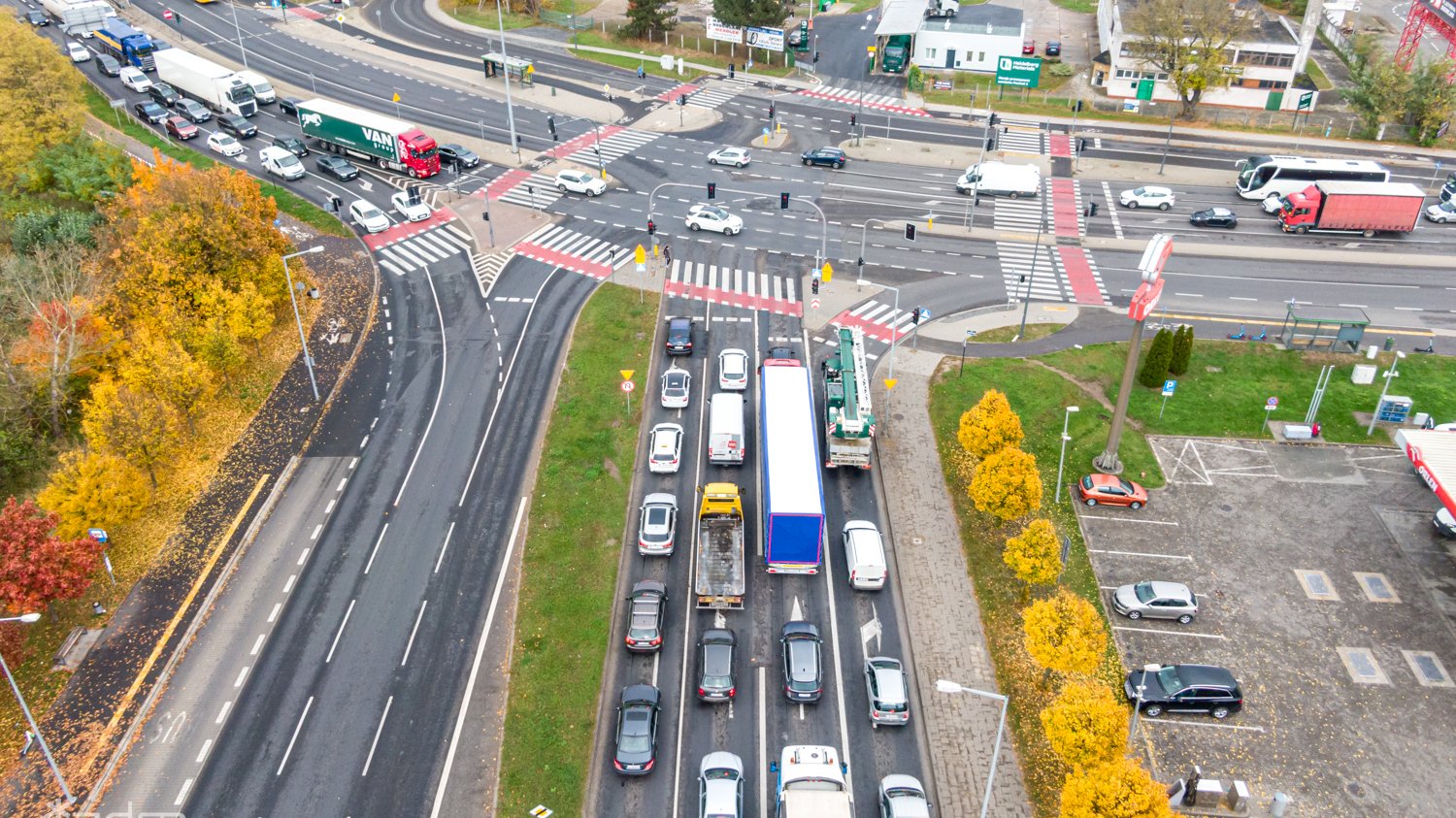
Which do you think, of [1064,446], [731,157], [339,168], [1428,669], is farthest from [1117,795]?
[339,168]

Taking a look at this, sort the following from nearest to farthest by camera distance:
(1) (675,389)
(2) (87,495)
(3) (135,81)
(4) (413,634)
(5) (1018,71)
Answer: (4) (413,634), (2) (87,495), (1) (675,389), (3) (135,81), (5) (1018,71)

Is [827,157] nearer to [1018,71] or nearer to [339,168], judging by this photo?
[1018,71]

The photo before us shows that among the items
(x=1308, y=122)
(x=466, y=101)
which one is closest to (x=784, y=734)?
(x=466, y=101)

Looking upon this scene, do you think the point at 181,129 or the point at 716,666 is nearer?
the point at 716,666

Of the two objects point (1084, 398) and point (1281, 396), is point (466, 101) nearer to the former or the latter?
point (1084, 398)

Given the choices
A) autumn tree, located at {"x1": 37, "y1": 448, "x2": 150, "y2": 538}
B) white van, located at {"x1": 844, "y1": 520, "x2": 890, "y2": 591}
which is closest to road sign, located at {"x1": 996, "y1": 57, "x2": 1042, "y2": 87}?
white van, located at {"x1": 844, "y1": 520, "x2": 890, "y2": 591}

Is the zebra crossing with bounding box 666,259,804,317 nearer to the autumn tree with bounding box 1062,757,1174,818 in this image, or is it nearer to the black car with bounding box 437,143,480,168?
the black car with bounding box 437,143,480,168

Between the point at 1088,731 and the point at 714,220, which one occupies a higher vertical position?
the point at 714,220
